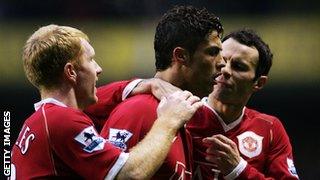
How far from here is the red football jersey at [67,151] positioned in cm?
207

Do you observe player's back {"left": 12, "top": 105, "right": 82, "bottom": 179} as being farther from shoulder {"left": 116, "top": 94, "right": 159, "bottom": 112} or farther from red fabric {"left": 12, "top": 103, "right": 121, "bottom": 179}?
shoulder {"left": 116, "top": 94, "right": 159, "bottom": 112}

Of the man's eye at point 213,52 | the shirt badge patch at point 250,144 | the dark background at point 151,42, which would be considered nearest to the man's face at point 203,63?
the man's eye at point 213,52

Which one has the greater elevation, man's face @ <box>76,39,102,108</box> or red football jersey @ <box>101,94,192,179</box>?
man's face @ <box>76,39,102,108</box>

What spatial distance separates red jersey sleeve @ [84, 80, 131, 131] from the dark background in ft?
6.60

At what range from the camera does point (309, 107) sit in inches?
190

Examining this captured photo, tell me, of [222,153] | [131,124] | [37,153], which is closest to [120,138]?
[131,124]

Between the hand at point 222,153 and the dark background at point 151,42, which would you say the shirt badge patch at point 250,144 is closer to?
the hand at point 222,153

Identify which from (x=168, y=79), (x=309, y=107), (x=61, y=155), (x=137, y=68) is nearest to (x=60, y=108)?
(x=61, y=155)

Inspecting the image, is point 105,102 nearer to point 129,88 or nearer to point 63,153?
point 129,88

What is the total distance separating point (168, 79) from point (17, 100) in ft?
8.58

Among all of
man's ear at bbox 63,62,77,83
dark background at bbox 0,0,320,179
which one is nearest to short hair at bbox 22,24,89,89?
man's ear at bbox 63,62,77,83

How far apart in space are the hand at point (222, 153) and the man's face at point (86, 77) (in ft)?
1.84

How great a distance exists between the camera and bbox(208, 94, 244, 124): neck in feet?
9.84

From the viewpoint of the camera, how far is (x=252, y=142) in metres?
2.95
